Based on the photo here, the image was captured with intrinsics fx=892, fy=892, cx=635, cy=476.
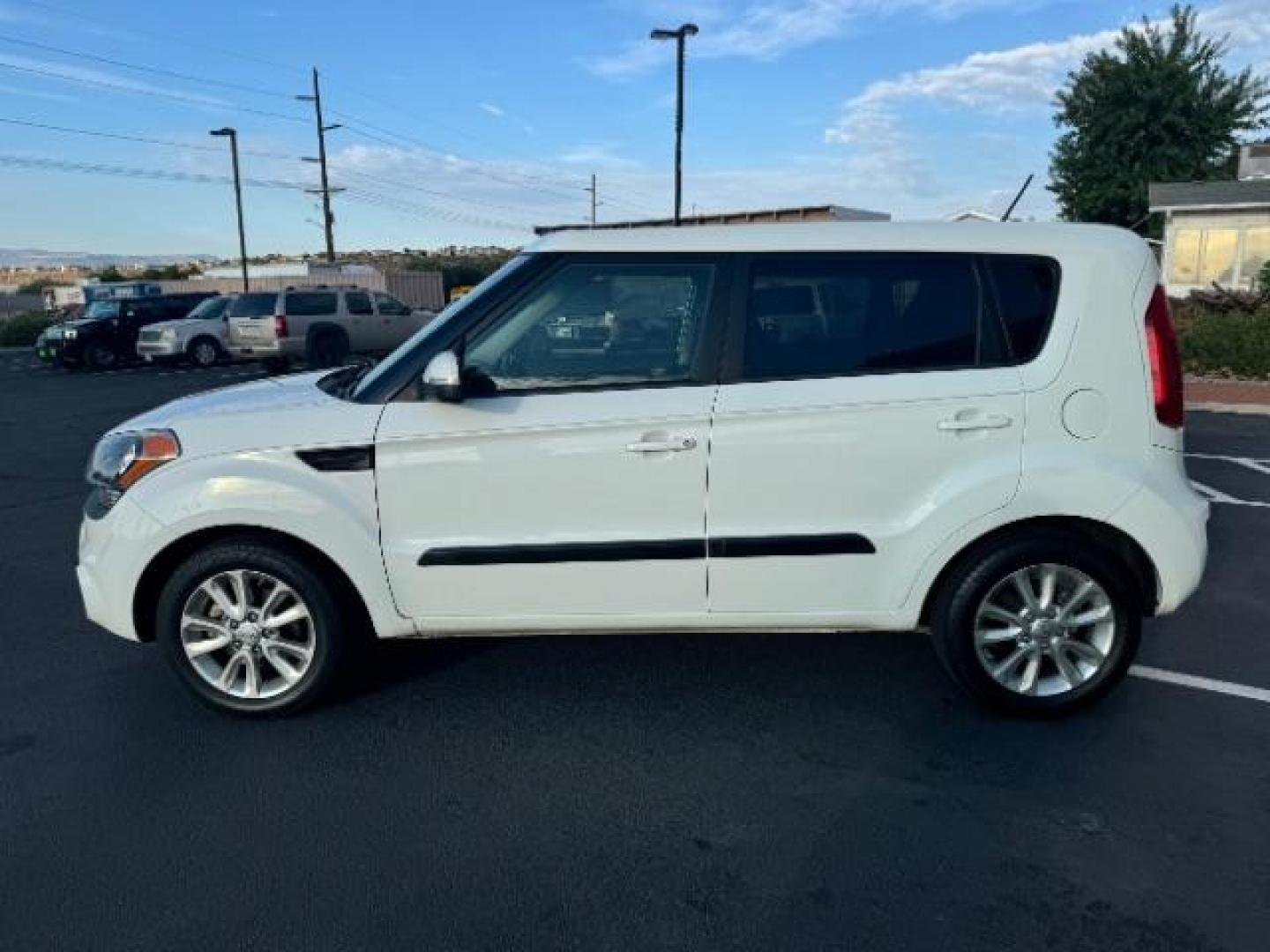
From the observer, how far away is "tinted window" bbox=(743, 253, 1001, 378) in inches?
131

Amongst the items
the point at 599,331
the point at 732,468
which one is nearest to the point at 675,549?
the point at 732,468

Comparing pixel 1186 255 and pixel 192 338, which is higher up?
pixel 1186 255

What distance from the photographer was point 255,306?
64.8 feet

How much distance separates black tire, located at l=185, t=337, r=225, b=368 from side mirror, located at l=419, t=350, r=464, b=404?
1994 centimetres

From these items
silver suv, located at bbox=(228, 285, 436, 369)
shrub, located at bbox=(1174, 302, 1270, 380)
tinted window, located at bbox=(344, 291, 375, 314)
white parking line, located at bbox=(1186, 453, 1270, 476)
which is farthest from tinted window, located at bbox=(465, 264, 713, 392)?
tinted window, located at bbox=(344, 291, 375, 314)

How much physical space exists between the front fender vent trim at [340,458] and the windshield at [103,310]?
2159 centimetres

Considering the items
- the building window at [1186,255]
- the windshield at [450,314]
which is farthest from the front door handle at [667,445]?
the building window at [1186,255]

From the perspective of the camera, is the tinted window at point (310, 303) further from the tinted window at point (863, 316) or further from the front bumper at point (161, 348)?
the tinted window at point (863, 316)

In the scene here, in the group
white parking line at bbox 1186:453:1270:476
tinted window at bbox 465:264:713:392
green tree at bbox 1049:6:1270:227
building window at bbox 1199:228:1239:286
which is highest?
green tree at bbox 1049:6:1270:227

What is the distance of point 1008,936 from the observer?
2340 millimetres

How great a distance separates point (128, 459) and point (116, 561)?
0.39 meters

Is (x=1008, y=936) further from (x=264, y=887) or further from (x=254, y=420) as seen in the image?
(x=254, y=420)

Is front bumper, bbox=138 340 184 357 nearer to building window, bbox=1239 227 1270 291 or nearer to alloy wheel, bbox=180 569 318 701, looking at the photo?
alloy wheel, bbox=180 569 318 701

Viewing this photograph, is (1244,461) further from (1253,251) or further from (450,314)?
(1253,251)
